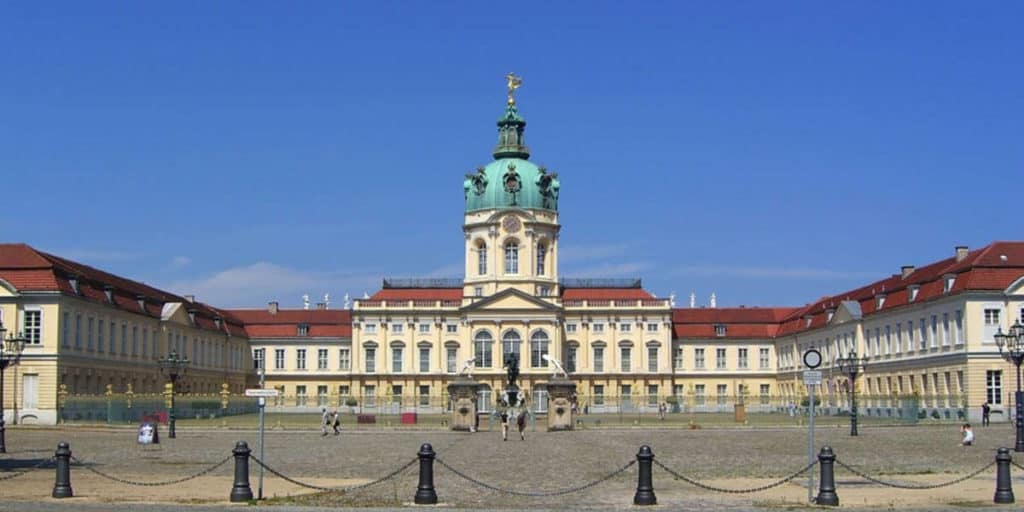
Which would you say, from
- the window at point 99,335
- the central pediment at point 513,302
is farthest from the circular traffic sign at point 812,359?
the central pediment at point 513,302

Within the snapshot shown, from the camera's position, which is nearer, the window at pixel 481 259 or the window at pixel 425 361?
the window at pixel 481 259

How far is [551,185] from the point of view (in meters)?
110

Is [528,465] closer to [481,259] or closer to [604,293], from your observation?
[481,259]

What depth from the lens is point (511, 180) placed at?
108188mm

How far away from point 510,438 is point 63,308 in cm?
2970

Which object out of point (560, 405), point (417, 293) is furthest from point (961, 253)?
point (417, 293)

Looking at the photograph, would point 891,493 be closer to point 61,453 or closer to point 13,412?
point 61,453

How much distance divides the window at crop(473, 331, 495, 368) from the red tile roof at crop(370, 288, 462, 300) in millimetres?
6379

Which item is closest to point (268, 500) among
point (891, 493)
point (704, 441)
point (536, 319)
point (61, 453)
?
point (61, 453)

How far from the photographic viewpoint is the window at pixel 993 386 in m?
69.9

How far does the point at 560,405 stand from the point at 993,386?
24.3 m

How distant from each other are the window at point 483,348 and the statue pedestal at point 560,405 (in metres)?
47.4

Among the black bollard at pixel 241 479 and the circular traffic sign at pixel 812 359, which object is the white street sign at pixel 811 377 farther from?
the black bollard at pixel 241 479

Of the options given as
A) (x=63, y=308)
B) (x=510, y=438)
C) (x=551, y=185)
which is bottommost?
(x=510, y=438)
